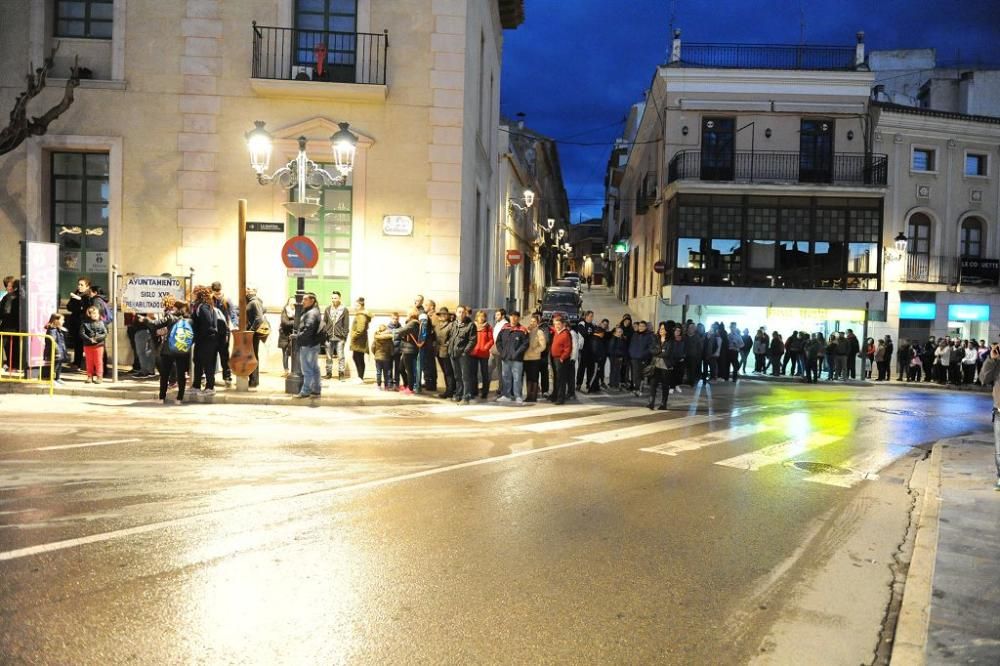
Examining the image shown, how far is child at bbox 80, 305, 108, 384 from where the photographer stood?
45.0 feet

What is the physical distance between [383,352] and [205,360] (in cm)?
335

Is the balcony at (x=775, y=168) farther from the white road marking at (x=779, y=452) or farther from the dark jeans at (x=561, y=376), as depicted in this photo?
the white road marking at (x=779, y=452)

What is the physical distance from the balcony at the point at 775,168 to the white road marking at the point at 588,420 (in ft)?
64.7

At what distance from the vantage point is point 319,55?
675 inches

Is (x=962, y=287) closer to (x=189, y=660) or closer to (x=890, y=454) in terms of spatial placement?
(x=890, y=454)

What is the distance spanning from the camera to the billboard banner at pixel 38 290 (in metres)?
13.7

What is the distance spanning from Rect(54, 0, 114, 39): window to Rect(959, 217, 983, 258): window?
31.8 m

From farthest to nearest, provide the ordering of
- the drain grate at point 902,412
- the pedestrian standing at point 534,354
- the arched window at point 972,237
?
the arched window at point 972,237 → the drain grate at point 902,412 → the pedestrian standing at point 534,354

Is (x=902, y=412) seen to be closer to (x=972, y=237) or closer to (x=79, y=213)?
(x=79, y=213)

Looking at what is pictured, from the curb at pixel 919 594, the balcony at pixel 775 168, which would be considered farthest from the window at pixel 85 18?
the balcony at pixel 775 168

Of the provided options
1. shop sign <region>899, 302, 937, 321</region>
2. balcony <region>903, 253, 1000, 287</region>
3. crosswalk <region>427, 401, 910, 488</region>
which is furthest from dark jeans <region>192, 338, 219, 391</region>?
balcony <region>903, 253, 1000, 287</region>

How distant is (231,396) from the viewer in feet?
43.1

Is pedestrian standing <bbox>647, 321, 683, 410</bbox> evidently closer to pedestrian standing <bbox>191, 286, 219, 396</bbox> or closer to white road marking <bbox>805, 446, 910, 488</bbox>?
white road marking <bbox>805, 446, 910, 488</bbox>

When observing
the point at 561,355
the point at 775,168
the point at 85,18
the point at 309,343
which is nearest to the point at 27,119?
the point at 85,18
